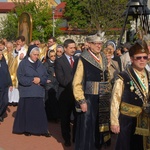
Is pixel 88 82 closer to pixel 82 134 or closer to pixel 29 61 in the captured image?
→ pixel 82 134

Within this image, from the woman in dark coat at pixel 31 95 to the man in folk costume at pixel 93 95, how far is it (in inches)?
88.0

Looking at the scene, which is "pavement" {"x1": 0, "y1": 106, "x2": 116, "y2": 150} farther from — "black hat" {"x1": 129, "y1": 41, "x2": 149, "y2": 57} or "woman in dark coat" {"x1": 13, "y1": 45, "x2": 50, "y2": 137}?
"black hat" {"x1": 129, "y1": 41, "x2": 149, "y2": 57}

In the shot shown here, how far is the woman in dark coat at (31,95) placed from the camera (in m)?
7.91

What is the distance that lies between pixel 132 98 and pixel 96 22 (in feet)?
103

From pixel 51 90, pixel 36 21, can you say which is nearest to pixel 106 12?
pixel 36 21

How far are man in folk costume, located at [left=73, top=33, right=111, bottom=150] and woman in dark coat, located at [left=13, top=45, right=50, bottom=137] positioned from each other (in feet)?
7.33

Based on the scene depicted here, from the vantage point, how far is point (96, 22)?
117 feet

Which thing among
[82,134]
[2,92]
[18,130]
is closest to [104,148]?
[82,134]

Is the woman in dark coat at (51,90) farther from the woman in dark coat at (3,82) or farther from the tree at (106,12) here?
the tree at (106,12)

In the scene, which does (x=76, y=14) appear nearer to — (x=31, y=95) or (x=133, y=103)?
(x=31, y=95)

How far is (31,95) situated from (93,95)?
8.13ft

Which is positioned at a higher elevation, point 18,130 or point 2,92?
point 2,92

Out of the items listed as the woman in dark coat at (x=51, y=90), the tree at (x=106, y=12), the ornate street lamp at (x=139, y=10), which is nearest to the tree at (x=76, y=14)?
the tree at (x=106, y=12)

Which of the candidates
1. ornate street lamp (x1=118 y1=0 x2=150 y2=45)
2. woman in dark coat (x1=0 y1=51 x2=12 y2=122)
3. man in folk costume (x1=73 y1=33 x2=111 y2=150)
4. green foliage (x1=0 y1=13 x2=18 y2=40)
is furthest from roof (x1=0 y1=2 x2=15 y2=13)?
man in folk costume (x1=73 y1=33 x2=111 y2=150)
